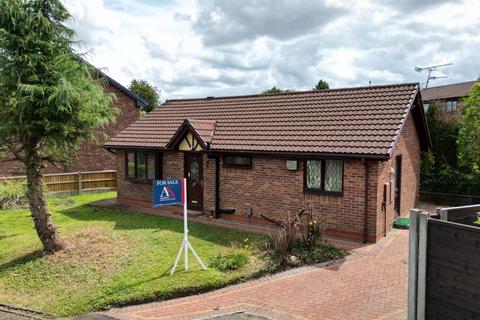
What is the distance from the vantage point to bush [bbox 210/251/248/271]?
8625 mm

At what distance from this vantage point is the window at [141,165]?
16094 millimetres

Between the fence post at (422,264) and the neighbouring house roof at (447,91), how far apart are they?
4020cm

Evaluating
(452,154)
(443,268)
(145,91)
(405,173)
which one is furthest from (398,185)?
(145,91)

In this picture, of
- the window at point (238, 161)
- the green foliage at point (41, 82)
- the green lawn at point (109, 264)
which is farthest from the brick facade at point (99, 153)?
the green foliage at point (41, 82)

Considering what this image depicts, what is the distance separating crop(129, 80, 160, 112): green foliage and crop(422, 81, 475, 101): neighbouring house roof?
3506cm

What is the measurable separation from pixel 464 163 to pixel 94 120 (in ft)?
48.3

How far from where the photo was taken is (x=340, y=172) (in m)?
11.1

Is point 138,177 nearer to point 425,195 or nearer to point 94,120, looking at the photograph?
point 94,120

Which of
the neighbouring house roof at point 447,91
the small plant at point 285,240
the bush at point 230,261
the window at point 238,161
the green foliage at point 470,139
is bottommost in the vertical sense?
the bush at point 230,261

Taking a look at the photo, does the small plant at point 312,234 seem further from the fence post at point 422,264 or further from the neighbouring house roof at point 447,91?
the neighbouring house roof at point 447,91

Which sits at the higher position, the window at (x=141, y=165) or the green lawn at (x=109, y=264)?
the window at (x=141, y=165)

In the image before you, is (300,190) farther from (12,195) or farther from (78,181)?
(78,181)

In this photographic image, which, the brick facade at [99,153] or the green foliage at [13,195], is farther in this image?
the brick facade at [99,153]

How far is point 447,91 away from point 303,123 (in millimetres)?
38274
